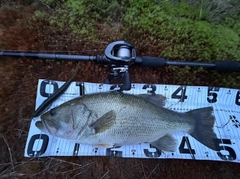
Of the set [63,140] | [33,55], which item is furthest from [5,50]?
[63,140]

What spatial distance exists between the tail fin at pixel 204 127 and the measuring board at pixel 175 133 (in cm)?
9

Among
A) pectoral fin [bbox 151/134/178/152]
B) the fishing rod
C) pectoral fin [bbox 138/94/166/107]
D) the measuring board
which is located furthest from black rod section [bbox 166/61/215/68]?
pectoral fin [bbox 151/134/178/152]

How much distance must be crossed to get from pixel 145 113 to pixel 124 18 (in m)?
1.10

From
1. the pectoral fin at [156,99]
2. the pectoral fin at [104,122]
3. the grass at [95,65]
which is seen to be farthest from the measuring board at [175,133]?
the pectoral fin at [104,122]

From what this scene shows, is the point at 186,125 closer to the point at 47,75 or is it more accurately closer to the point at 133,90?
the point at 133,90

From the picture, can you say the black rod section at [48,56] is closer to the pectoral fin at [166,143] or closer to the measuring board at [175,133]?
the measuring board at [175,133]

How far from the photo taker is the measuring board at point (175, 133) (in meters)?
2.38

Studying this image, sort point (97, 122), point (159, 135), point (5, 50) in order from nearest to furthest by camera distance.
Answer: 1. point (97, 122)
2. point (159, 135)
3. point (5, 50)

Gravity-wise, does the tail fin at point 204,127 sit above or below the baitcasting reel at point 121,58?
below

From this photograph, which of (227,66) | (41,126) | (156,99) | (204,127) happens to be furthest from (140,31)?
(41,126)

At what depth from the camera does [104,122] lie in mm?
2127

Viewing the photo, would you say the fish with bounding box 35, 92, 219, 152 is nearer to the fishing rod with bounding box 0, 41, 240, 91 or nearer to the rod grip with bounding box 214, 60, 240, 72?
the fishing rod with bounding box 0, 41, 240, 91

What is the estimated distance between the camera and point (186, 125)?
2357 mm

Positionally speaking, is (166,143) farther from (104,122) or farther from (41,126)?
(41,126)
